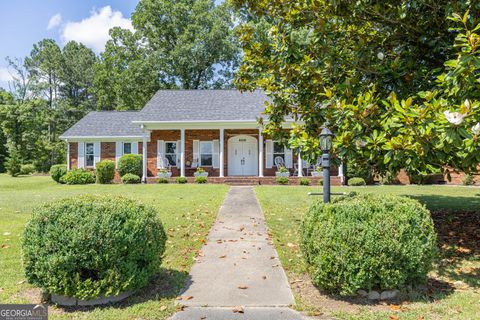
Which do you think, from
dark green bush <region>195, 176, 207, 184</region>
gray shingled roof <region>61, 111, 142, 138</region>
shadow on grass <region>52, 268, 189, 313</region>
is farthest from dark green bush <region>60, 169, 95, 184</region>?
shadow on grass <region>52, 268, 189, 313</region>

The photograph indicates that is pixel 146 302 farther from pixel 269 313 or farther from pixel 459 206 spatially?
pixel 459 206

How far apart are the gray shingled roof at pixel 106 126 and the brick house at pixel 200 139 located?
0.42 feet

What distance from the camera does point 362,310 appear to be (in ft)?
12.3

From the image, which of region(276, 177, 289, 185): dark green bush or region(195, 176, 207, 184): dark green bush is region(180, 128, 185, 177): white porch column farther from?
region(276, 177, 289, 185): dark green bush

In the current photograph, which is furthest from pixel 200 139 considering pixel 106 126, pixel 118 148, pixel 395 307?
pixel 395 307

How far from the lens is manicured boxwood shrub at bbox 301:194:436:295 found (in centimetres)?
384

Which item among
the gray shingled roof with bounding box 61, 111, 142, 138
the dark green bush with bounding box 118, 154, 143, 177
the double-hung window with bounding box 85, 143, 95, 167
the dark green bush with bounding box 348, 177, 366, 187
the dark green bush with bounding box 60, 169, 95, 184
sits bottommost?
the dark green bush with bounding box 348, 177, 366, 187

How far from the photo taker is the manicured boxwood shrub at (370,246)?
3842 mm

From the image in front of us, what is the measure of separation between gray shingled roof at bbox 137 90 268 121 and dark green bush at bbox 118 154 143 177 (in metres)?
2.62

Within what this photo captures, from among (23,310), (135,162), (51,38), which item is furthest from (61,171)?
(51,38)

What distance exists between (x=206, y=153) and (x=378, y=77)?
16353 mm

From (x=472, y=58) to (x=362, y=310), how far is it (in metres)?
3.11

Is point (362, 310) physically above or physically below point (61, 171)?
below

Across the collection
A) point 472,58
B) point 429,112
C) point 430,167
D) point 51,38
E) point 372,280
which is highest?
point 51,38
